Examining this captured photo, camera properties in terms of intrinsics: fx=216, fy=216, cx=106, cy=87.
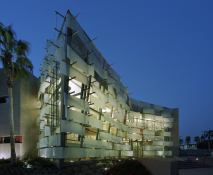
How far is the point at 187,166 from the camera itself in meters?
20.3

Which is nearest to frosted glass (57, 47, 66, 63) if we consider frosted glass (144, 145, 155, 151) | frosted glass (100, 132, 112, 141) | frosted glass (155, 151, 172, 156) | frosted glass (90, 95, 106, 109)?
frosted glass (90, 95, 106, 109)

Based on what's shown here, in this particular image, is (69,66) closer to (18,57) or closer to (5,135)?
(18,57)

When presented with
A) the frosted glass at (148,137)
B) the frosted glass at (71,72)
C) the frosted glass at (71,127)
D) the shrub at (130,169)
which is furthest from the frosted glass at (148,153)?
the frosted glass at (71,72)

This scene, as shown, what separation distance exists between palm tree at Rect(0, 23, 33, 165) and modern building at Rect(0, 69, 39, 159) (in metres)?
4.26

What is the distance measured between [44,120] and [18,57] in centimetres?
613

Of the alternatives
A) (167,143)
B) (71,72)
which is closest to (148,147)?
(167,143)

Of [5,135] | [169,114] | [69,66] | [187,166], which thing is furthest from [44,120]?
[169,114]

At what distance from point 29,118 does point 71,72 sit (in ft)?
36.2

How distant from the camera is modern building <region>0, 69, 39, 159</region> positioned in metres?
21.9

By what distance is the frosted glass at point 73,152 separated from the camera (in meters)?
14.7

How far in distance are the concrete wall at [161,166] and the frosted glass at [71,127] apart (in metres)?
5.14

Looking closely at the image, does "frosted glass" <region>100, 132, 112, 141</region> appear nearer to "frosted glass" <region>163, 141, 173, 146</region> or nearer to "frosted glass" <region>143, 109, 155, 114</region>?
"frosted glass" <region>143, 109, 155, 114</region>

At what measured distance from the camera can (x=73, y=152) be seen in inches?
603

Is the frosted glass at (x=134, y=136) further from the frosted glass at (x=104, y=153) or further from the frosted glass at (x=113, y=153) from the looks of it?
the frosted glass at (x=104, y=153)
